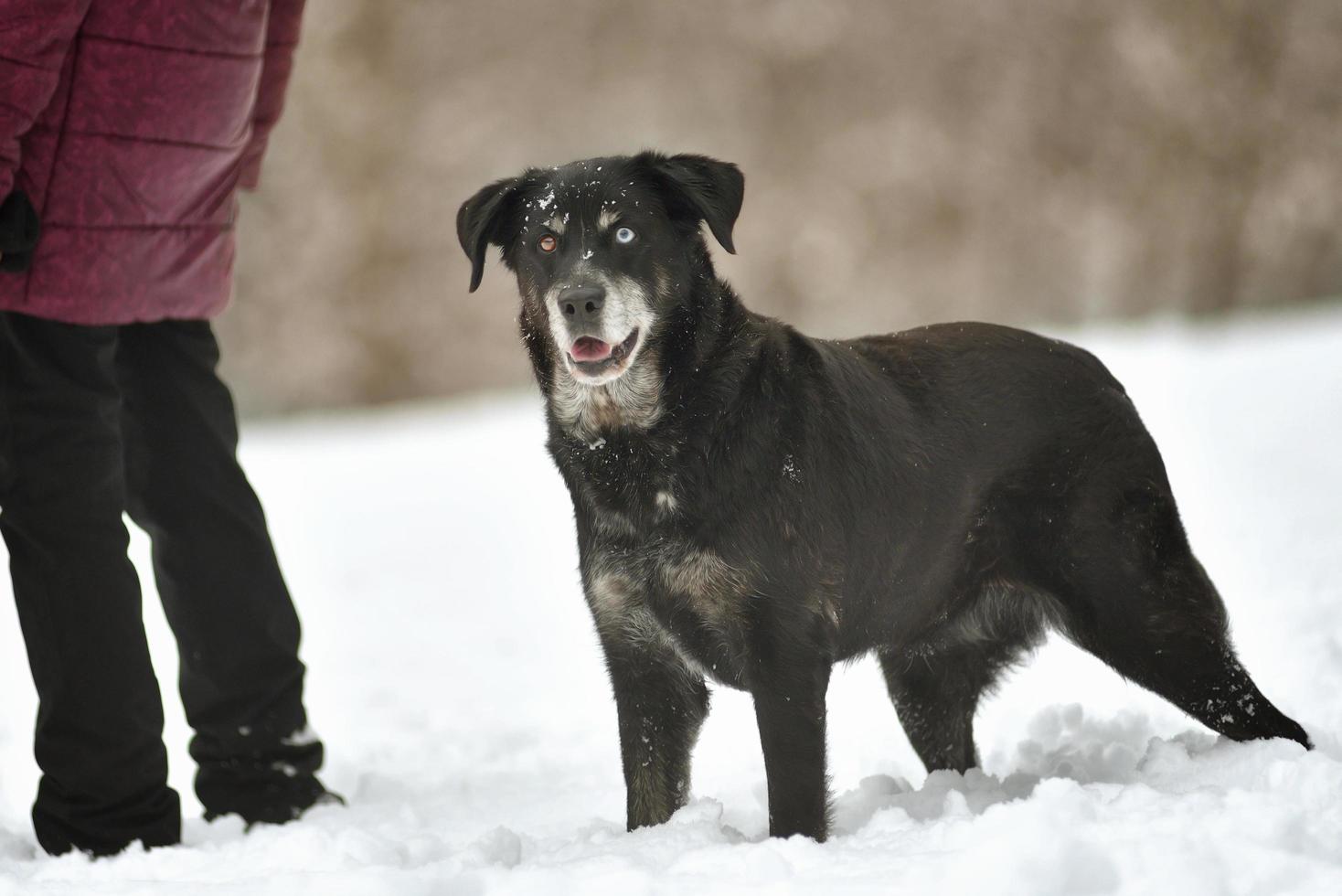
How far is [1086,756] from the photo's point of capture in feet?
10.6

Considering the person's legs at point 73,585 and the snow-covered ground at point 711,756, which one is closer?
the snow-covered ground at point 711,756

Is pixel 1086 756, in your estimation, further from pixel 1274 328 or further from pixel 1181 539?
pixel 1274 328

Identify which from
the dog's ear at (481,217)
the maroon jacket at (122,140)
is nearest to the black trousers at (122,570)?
the maroon jacket at (122,140)

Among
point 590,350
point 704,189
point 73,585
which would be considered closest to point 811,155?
point 704,189

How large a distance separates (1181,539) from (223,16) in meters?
2.46

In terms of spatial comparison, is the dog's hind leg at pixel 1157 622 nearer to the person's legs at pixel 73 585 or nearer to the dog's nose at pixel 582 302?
the dog's nose at pixel 582 302

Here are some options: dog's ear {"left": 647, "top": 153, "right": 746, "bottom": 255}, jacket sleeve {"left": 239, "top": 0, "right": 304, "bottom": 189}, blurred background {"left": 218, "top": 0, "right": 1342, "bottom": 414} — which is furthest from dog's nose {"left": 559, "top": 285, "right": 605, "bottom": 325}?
blurred background {"left": 218, "top": 0, "right": 1342, "bottom": 414}

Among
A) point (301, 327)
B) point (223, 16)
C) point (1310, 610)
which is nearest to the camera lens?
point (223, 16)

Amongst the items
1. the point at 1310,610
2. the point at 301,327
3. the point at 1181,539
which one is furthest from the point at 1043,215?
the point at 1181,539

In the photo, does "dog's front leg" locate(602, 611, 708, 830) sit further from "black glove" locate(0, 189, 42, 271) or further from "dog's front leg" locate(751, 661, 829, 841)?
"black glove" locate(0, 189, 42, 271)

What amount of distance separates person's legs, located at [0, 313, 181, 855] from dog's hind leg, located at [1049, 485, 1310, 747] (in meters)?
2.05

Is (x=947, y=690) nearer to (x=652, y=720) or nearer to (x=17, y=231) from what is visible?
(x=652, y=720)

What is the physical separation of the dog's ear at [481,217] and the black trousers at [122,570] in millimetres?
732

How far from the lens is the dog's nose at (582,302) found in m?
2.93
